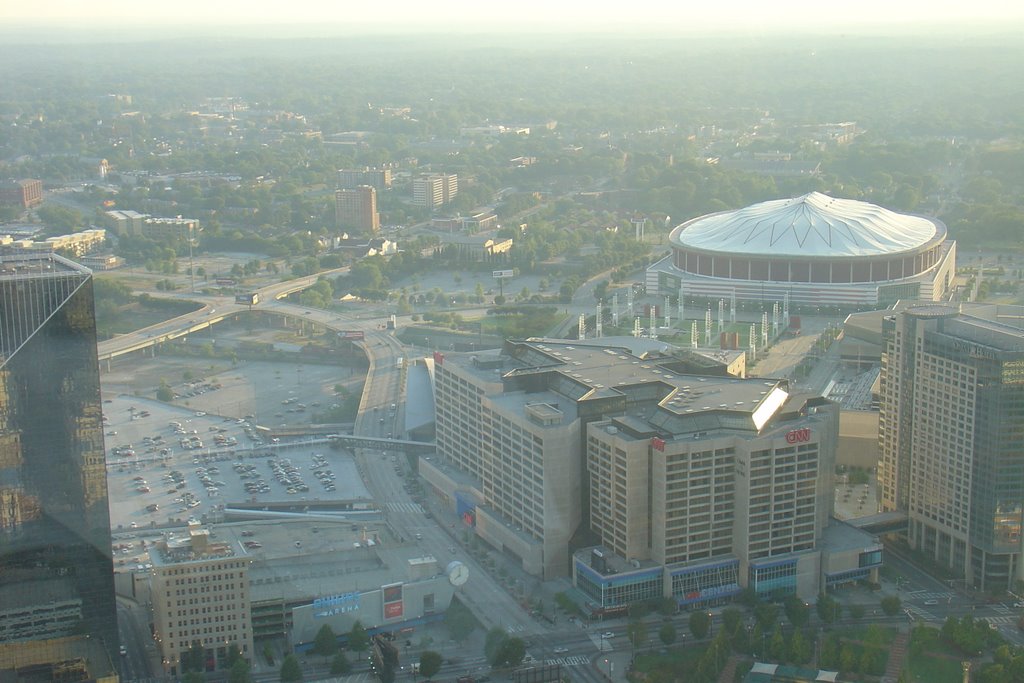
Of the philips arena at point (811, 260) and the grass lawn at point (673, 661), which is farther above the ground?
the philips arena at point (811, 260)

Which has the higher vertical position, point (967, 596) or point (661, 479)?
point (661, 479)

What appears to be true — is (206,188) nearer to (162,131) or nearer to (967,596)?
(162,131)

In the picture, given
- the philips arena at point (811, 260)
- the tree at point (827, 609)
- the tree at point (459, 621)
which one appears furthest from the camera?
the philips arena at point (811, 260)

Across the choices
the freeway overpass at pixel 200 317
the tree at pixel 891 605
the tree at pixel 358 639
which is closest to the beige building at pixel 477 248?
the freeway overpass at pixel 200 317

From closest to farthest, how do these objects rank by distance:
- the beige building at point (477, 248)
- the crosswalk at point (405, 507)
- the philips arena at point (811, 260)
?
the crosswalk at point (405, 507) < the philips arena at point (811, 260) < the beige building at point (477, 248)

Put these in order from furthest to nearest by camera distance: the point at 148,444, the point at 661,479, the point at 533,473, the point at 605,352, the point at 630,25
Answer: the point at 630,25, the point at 148,444, the point at 605,352, the point at 533,473, the point at 661,479

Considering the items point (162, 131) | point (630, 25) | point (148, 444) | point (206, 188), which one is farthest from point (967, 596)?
point (630, 25)

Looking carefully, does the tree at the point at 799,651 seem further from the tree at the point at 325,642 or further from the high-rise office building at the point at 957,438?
the tree at the point at 325,642
